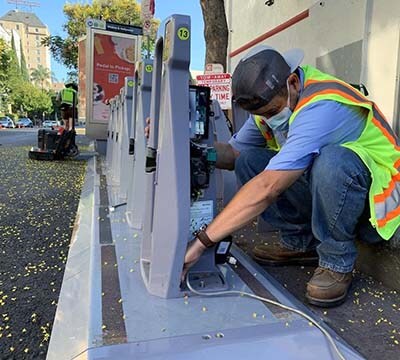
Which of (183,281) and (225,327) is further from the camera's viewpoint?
(183,281)

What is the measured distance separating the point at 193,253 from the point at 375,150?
90 centimetres

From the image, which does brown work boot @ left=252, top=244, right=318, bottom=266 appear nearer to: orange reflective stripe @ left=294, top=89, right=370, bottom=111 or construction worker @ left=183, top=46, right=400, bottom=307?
construction worker @ left=183, top=46, right=400, bottom=307

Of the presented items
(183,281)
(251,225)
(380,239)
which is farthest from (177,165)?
(251,225)

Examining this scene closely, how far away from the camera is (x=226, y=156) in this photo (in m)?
2.21

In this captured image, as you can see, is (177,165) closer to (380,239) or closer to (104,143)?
(380,239)

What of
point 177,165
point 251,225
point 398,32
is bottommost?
point 251,225

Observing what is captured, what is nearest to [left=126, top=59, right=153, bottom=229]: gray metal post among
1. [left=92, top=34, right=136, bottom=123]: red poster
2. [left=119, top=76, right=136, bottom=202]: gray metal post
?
[left=119, top=76, right=136, bottom=202]: gray metal post

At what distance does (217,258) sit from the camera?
1668 millimetres

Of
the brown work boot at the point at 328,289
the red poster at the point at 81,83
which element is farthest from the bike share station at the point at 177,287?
the red poster at the point at 81,83

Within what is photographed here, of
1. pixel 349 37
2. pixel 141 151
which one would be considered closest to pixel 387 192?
pixel 141 151

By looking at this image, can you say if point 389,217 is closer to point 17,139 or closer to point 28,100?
point 17,139

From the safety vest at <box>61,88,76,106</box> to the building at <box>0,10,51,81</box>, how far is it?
311 ft

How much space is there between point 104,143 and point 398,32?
6121mm

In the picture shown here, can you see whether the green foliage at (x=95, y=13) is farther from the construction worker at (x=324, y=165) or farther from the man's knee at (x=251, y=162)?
the construction worker at (x=324, y=165)
